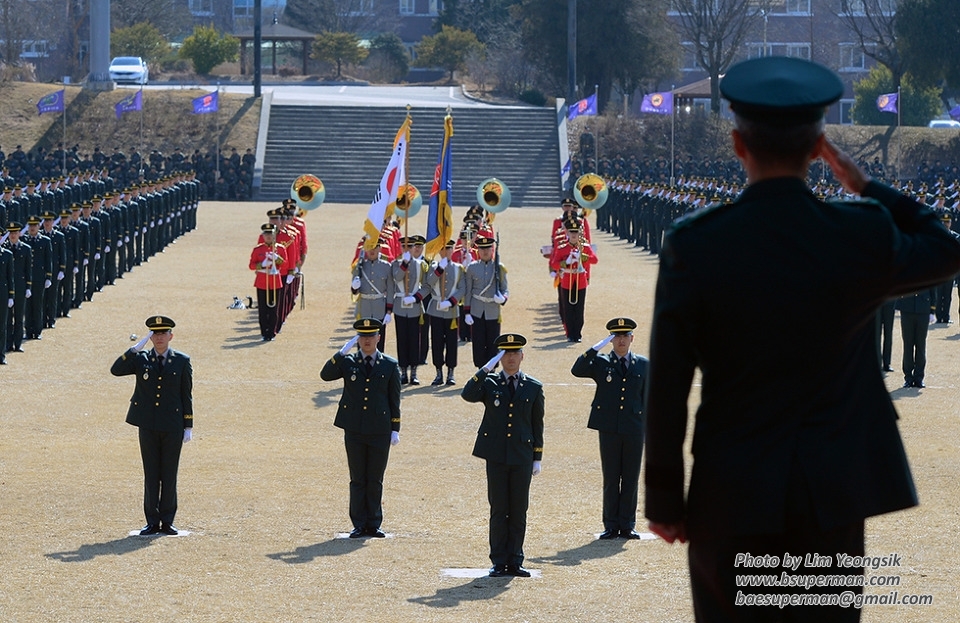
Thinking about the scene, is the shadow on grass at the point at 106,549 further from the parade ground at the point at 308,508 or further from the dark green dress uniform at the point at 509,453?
the dark green dress uniform at the point at 509,453

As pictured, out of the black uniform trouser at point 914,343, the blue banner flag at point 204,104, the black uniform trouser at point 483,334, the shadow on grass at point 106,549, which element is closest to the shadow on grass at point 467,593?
the shadow on grass at point 106,549

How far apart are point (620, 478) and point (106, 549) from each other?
340cm

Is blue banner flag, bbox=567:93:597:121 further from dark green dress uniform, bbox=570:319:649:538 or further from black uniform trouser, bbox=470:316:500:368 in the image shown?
dark green dress uniform, bbox=570:319:649:538

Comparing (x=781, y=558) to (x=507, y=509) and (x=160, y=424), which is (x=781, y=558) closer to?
(x=507, y=509)

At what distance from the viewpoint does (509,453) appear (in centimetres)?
946

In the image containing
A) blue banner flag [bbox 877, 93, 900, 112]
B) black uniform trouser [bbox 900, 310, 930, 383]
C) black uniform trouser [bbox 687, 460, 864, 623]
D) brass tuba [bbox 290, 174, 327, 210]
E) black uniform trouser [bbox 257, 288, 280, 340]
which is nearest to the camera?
black uniform trouser [bbox 687, 460, 864, 623]

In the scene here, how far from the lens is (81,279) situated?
23156 mm

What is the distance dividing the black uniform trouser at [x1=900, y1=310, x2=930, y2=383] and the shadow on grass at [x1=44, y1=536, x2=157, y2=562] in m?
9.59

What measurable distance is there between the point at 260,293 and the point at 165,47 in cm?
5744

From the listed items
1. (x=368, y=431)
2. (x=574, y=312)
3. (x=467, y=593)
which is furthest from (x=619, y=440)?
(x=574, y=312)

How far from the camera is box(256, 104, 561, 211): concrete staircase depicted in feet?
160

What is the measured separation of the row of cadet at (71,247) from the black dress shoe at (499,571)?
10565 millimetres

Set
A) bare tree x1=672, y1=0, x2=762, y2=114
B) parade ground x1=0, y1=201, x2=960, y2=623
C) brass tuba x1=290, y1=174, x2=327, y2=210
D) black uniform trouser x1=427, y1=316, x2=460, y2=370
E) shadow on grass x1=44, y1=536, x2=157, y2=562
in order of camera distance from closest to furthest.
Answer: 1. parade ground x1=0, y1=201, x2=960, y2=623
2. shadow on grass x1=44, y1=536, x2=157, y2=562
3. black uniform trouser x1=427, y1=316, x2=460, y2=370
4. brass tuba x1=290, y1=174, x2=327, y2=210
5. bare tree x1=672, y1=0, x2=762, y2=114

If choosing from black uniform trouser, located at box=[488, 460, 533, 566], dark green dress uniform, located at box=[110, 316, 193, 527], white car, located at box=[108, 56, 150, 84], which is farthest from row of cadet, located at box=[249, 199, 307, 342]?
white car, located at box=[108, 56, 150, 84]
